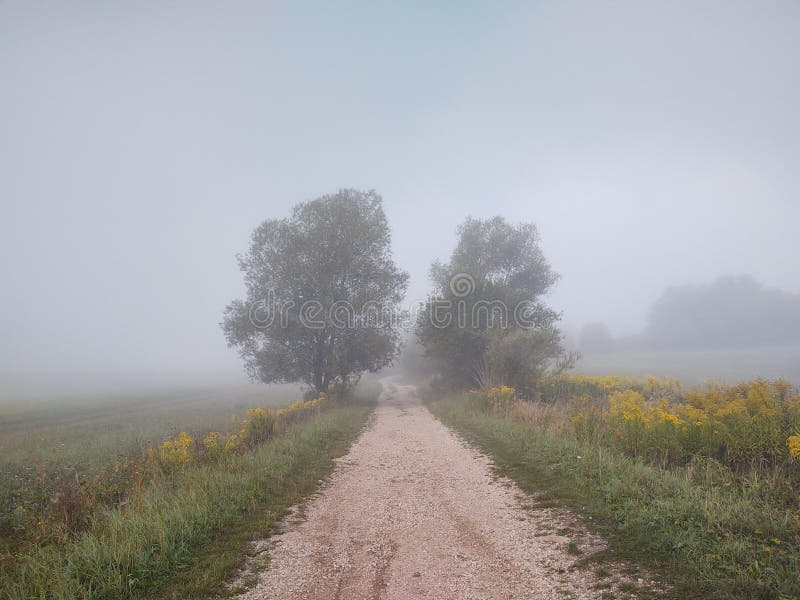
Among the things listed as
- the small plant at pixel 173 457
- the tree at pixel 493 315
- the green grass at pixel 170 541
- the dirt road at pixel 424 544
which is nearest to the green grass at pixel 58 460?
the small plant at pixel 173 457

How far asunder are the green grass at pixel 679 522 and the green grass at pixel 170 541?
202 inches

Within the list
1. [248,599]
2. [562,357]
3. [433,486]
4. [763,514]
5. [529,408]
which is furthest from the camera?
[562,357]

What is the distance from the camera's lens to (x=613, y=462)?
7.99 meters

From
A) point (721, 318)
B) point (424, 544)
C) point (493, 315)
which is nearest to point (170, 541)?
Answer: point (424, 544)

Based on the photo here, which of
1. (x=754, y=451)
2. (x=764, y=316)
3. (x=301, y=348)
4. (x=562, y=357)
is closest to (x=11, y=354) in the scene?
(x=301, y=348)

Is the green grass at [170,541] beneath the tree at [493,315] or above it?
beneath

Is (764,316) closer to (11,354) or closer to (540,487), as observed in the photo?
(540,487)

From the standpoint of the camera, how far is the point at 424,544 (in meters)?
5.57

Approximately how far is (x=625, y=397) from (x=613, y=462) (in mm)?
7190

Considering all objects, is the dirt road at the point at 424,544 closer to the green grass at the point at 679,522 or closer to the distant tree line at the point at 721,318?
the green grass at the point at 679,522

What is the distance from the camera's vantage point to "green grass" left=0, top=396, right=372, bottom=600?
453cm

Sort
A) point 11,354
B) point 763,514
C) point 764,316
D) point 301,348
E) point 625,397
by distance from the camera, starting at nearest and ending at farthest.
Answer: point 763,514 → point 625,397 → point 301,348 → point 764,316 → point 11,354

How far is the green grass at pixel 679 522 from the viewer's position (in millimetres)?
3947

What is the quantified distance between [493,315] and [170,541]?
24.1 m
